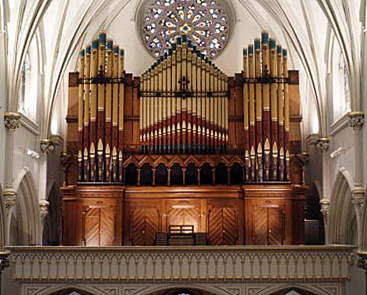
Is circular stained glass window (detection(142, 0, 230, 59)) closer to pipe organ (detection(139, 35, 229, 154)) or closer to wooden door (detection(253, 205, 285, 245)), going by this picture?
pipe organ (detection(139, 35, 229, 154))

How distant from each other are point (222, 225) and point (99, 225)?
14.3 feet

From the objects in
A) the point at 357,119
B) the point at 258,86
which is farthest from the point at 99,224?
the point at 357,119

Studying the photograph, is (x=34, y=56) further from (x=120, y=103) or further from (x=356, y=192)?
(x=356, y=192)

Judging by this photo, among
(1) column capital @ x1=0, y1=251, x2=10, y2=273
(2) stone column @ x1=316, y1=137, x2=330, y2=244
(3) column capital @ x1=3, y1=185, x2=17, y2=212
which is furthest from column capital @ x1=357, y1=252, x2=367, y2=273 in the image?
(3) column capital @ x1=3, y1=185, x2=17, y2=212

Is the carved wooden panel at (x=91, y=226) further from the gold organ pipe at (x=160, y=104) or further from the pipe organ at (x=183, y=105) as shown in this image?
the gold organ pipe at (x=160, y=104)

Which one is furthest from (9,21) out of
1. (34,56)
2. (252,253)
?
(252,253)

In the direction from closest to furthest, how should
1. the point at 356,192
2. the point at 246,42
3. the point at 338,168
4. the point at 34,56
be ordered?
the point at 356,192 < the point at 338,168 < the point at 34,56 < the point at 246,42

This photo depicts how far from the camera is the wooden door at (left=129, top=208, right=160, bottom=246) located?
80.0 ft

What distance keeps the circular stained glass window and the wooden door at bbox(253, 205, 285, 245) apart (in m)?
8.12

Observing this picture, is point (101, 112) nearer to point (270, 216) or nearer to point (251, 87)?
A: point (251, 87)

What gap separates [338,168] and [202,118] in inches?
213

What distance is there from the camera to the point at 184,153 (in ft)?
81.5

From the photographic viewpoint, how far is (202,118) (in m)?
25.2

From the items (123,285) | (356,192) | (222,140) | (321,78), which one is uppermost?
(321,78)
